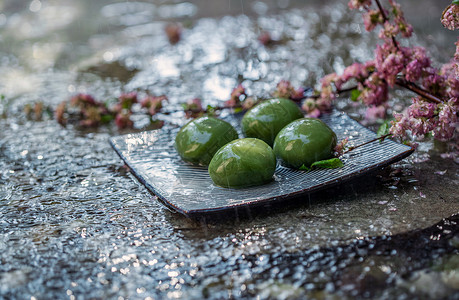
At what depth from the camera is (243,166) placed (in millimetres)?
1284

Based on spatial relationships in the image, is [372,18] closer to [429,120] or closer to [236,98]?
[429,120]

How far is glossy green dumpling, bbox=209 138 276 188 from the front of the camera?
4.22 feet

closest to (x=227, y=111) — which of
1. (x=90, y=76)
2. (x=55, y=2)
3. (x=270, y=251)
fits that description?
(x=270, y=251)

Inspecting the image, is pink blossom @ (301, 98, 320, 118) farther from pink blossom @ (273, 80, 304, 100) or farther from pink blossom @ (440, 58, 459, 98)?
pink blossom @ (440, 58, 459, 98)

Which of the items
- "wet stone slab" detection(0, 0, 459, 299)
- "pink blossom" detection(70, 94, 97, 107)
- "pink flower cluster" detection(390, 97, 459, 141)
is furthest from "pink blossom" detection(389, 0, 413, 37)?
"pink blossom" detection(70, 94, 97, 107)

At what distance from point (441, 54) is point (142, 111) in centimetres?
153

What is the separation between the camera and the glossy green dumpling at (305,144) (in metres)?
1.35

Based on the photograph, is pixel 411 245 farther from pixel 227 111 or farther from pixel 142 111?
pixel 142 111

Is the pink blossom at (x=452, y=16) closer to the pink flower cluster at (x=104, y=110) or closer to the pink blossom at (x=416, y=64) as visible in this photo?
the pink blossom at (x=416, y=64)

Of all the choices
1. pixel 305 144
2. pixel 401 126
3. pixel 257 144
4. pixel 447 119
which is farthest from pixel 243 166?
pixel 447 119

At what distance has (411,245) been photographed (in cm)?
110

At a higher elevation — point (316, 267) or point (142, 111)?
point (142, 111)

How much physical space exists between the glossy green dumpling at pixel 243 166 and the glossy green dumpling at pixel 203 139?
5.1 inches

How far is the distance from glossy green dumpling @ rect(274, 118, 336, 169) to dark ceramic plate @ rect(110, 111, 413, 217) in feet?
0.13
